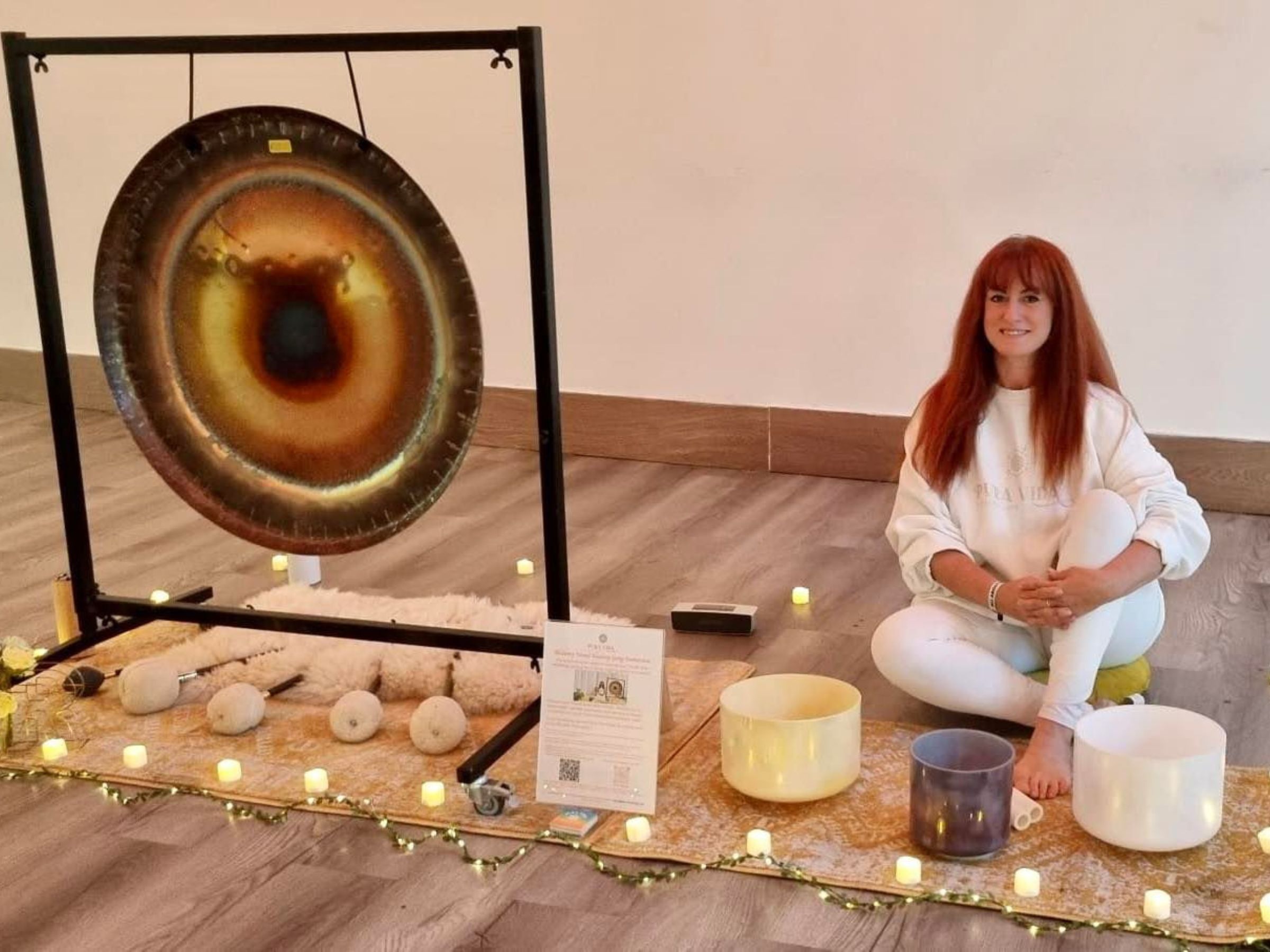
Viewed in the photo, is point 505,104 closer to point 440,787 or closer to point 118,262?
point 118,262

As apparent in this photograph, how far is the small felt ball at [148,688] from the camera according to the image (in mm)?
2217

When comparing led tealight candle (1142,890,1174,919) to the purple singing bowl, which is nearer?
led tealight candle (1142,890,1174,919)

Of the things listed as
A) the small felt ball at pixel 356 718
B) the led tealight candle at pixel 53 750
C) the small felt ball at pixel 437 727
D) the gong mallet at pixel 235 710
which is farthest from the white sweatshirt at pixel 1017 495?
the led tealight candle at pixel 53 750

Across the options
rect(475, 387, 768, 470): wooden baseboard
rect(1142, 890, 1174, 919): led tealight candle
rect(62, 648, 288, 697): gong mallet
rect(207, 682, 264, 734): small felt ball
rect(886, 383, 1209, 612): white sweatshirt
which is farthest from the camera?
rect(475, 387, 768, 470): wooden baseboard

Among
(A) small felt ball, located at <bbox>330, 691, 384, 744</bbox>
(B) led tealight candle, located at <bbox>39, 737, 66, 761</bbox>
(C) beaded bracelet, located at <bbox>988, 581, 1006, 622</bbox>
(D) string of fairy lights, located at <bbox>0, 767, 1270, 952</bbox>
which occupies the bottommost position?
(D) string of fairy lights, located at <bbox>0, 767, 1270, 952</bbox>

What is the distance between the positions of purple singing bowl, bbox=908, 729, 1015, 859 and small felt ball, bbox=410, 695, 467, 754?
61 centimetres

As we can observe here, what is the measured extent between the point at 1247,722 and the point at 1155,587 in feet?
0.71

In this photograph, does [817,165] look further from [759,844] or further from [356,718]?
[759,844]

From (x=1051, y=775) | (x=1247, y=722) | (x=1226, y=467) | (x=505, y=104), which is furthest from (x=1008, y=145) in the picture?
(x=1051, y=775)

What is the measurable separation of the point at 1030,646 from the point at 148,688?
3.94 feet

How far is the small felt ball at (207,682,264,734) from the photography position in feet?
7.00

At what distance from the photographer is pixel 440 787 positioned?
192 centimetres

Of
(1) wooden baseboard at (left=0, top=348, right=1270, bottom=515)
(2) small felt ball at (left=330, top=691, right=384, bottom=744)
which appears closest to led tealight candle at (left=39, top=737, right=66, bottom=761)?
(2) small felt ball at (left=330, top=691, right=384, bottom=744)

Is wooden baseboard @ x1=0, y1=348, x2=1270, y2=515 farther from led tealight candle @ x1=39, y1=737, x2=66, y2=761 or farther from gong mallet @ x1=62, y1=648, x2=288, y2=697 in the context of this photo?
led tealight candle @ x1=39, y1=737, x2=66, y2=761
